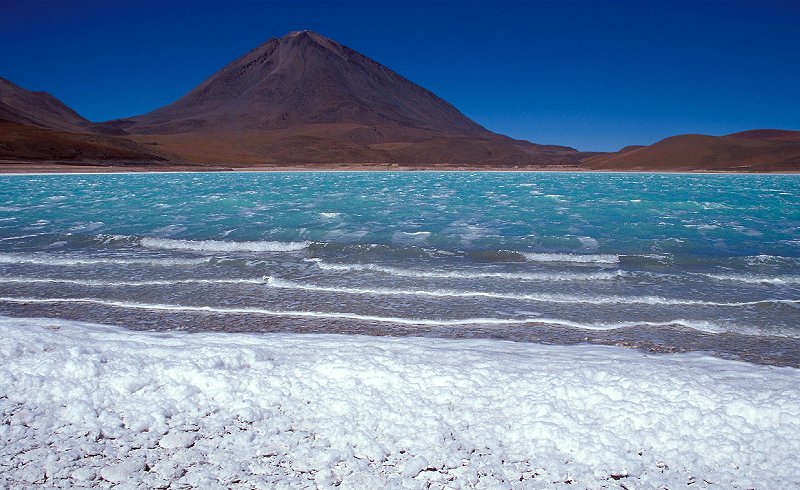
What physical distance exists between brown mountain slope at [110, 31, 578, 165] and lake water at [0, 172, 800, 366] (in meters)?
83.0

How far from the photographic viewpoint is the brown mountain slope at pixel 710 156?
258 ft

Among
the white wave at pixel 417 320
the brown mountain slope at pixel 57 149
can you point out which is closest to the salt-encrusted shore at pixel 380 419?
the white wave at pixel 417 320

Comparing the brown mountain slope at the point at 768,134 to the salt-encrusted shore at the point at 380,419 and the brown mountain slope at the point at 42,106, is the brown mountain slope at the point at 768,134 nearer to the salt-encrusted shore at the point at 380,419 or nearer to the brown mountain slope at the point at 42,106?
the salt-encrusted shore at the point at 380,419

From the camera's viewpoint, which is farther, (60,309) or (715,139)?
(715,139)

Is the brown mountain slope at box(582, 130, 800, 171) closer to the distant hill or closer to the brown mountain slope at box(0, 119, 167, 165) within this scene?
the brown mountain slope at box(0, 119, 167, 165)

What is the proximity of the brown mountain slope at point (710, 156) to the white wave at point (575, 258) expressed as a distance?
77393 mm

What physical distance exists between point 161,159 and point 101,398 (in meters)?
74.2

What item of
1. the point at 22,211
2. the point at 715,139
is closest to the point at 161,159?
the point at 22,211

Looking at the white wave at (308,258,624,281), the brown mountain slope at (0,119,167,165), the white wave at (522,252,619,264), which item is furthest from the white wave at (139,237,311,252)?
the brown mountain slope at (0,119,167,165)

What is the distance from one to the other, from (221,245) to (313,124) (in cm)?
14720

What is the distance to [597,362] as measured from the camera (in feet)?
13.9

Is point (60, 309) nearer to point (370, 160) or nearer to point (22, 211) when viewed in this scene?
point (22, 211)

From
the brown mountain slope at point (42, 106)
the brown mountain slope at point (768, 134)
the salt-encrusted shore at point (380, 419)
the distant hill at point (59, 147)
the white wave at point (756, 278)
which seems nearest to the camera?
the salt-encrusted shore at point (380, 419)

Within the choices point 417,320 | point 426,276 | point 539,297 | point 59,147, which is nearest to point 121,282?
point 426,276
